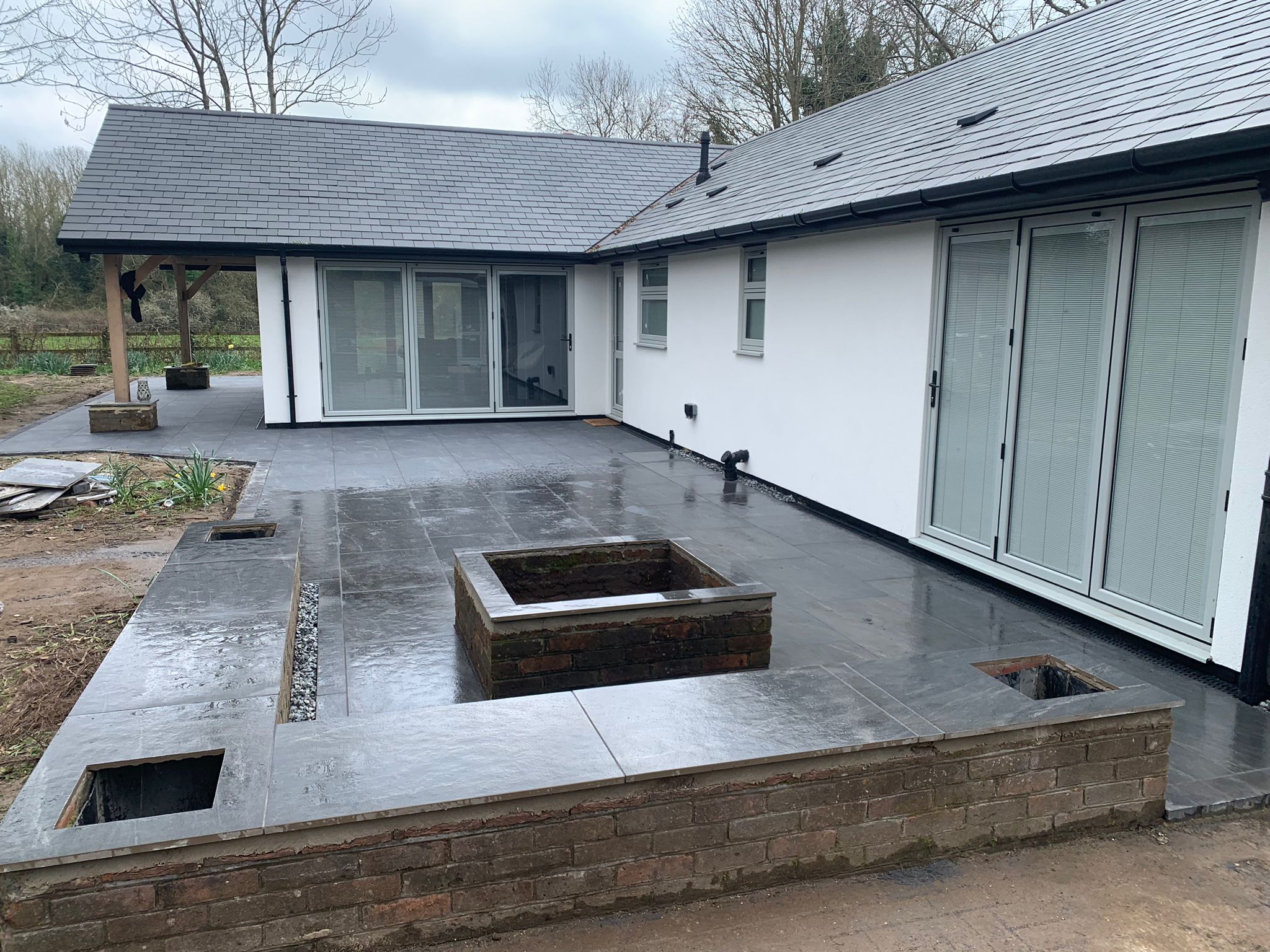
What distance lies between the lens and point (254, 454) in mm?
10266

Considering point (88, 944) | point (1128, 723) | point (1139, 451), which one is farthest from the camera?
point (1139, 451)

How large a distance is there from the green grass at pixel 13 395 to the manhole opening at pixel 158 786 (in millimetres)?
13306

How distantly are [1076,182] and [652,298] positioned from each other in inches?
299

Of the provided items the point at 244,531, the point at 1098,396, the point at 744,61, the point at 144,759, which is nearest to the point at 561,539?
the point at 244,531

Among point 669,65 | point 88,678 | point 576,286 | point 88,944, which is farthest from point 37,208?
point 88,944

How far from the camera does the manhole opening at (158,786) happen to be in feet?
8.52

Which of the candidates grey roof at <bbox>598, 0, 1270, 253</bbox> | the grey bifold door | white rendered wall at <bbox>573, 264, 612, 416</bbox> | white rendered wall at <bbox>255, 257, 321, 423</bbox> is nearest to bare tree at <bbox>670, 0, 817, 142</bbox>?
white rendered wall at <bbox>573, 264, 612, 416</bbox>

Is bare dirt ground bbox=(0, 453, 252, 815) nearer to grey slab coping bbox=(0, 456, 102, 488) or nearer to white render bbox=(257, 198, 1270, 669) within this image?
grey slab coping bbox=(0, 456, 102, 488)

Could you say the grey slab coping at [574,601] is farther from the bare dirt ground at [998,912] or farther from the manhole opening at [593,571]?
the bare dirt ground at [998,912]

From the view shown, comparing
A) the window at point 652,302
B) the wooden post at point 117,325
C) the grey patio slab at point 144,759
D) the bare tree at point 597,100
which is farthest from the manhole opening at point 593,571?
the bare tree at point 597,100

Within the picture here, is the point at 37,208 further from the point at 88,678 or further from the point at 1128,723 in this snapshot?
the point at 1128,723

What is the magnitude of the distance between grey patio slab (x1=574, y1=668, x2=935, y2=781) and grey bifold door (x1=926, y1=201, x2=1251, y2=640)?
2331 millimetres

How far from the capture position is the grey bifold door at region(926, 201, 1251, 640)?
14.1 ft

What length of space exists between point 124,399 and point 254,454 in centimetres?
297
